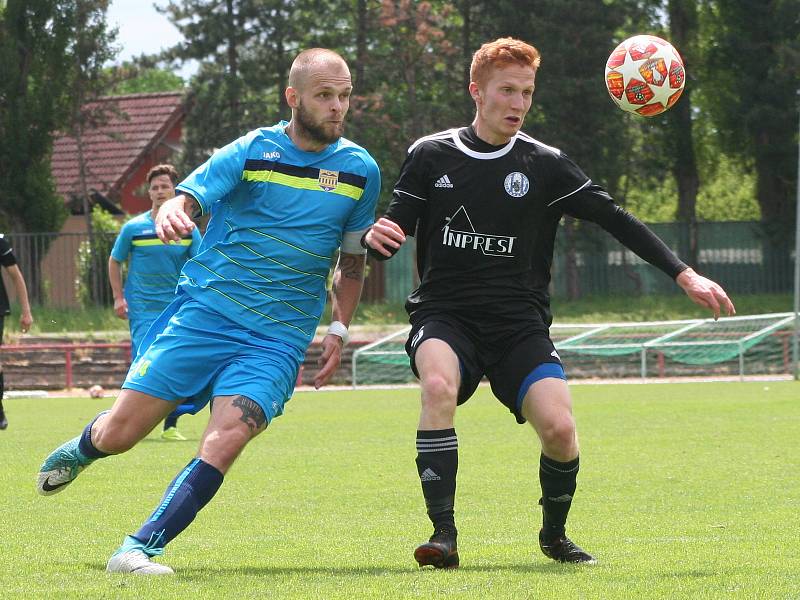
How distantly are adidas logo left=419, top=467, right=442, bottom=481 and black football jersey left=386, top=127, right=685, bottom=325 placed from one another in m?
0.74

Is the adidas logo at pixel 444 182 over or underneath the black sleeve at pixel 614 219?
over

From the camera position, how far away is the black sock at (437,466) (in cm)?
590

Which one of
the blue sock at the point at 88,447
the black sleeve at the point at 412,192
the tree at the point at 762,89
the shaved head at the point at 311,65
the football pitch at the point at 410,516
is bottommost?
the football pitch at the point at 410,516

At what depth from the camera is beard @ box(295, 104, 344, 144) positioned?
6.25 m

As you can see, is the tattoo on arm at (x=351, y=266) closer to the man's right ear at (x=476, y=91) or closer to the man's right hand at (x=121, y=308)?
the man's right ear at (x=476, y=91)

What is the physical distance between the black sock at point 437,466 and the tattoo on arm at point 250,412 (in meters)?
0.69

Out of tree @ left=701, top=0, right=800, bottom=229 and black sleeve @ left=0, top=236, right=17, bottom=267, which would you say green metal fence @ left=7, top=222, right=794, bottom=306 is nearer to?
tree @ left=701, top=0, right=800, bottom=229

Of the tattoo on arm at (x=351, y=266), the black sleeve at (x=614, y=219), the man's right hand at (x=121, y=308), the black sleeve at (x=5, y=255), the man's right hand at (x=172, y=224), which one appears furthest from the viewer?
the black sleeve at (x=5, y=255)

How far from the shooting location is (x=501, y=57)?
6242 millimetres

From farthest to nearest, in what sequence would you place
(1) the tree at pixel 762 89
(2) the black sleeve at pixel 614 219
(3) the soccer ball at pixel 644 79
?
(1) the tree at pixel 762 89 < (3) the soccer ball at pixel 644 79 < (2) the black sleeve at pixel 614 219

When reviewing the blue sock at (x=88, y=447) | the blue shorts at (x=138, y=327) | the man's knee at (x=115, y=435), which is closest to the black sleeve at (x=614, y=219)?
the man's knee at (x=115, y=435)

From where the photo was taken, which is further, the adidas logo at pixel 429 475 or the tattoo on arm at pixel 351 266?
the tattoo on arm at pixel 351 266

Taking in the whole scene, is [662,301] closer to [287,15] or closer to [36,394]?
[287,15]

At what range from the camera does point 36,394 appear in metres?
24.1
